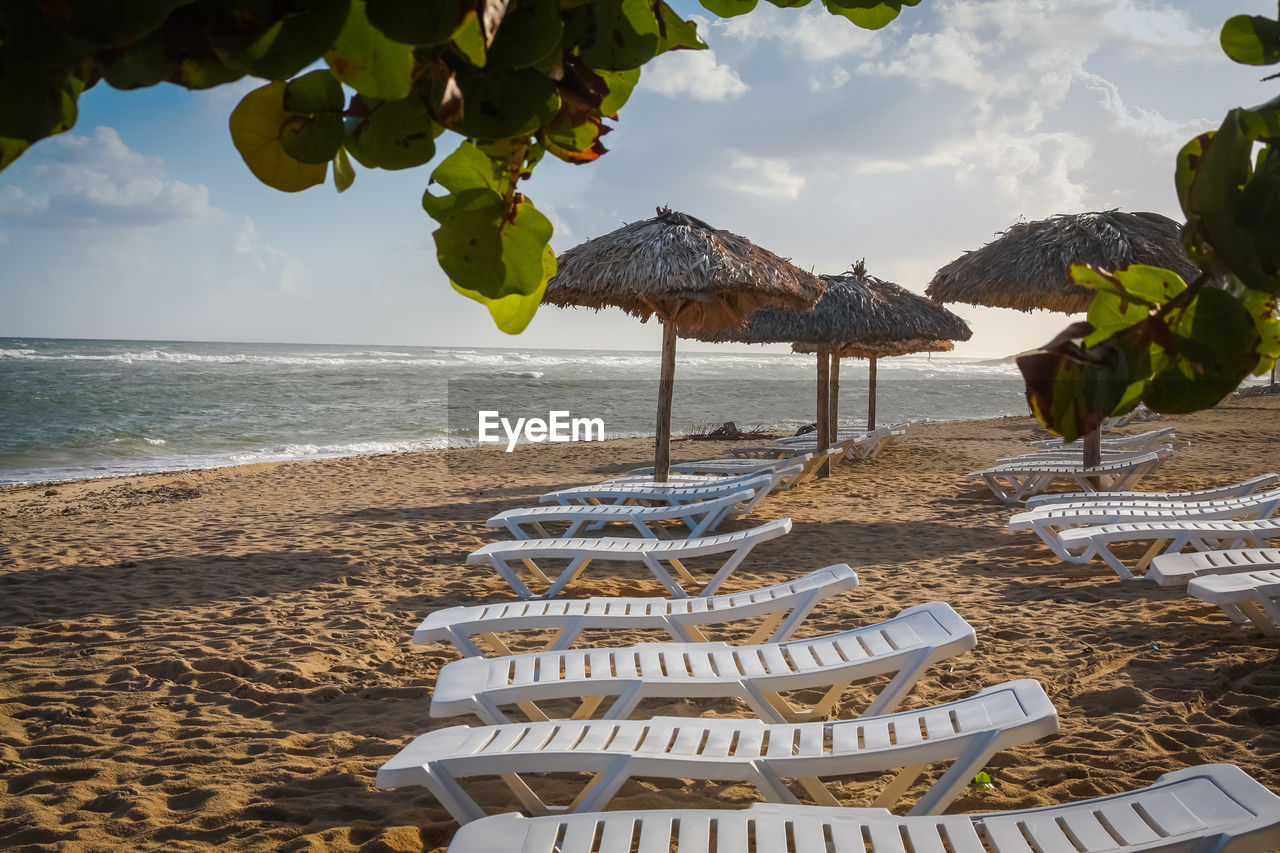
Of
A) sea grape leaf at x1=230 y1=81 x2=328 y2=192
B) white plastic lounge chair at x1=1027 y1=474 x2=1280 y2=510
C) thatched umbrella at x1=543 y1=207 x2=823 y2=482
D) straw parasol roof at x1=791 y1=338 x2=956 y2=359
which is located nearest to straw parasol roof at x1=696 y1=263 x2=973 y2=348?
straw parasol roof at x1=791 y1=338 x2=956 y2=359

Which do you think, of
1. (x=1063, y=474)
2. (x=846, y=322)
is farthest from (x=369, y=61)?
(x=846, y=322)

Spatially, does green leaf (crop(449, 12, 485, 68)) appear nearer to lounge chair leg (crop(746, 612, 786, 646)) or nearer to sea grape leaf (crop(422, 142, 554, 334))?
sea grape leaf (crop(422, 142, 554, 334))

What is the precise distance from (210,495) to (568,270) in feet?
17.2

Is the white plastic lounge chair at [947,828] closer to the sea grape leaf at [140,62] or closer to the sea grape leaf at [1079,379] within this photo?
the sea grape leaf at [1079,379]

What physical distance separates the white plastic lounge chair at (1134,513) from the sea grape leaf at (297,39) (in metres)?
5.93

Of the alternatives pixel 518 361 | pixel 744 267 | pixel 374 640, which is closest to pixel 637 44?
pixel 374 640

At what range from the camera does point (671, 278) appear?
8.08 meters

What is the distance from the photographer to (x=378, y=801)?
2869 mm

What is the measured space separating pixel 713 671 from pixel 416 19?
2822 mm

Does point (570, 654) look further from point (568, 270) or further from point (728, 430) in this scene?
point (728, 430)

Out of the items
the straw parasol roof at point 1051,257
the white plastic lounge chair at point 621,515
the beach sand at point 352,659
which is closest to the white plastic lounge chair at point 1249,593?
the beach sand at point 352,659

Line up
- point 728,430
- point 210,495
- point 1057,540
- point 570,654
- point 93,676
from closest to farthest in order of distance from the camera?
point 570,654, point 93,676, point 1057,540, point 210,495, point 728,430

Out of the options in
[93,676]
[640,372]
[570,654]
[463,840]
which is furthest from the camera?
[640,372]

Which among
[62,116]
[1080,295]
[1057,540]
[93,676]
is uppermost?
[1080,295]
